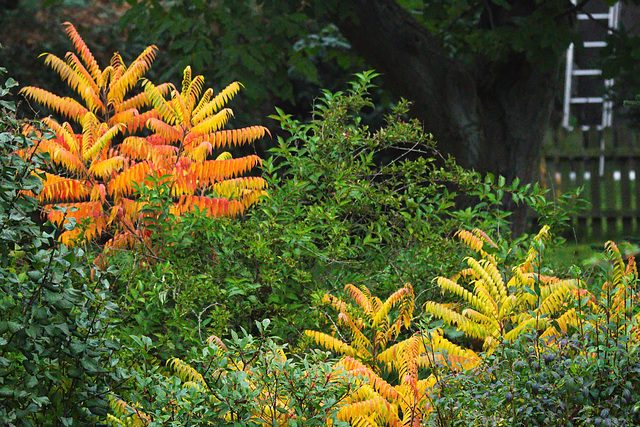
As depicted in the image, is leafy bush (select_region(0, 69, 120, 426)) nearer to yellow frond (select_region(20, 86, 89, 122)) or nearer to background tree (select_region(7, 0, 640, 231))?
yellow frond (select_region(20, 86, 89, 122))

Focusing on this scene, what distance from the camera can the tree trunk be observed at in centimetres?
795

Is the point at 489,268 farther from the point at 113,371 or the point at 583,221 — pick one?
the point at 583,221

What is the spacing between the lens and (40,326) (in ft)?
11.2

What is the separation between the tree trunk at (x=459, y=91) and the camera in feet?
26.1

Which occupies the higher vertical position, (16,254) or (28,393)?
(16,254)

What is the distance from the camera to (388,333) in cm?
466

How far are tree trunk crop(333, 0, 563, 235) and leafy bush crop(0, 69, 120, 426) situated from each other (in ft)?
15.9

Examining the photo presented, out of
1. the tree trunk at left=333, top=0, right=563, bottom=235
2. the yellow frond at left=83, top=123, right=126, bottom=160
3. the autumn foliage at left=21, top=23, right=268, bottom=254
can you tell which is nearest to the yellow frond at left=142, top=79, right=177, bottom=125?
the autumn foliage at left=21, top=23, right=268, bottom=254

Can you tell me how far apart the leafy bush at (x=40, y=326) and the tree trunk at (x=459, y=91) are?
4.86m

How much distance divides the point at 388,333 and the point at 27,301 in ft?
7.08

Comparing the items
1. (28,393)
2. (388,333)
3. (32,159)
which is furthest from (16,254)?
(388,333)

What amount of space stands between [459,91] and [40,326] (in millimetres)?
5797

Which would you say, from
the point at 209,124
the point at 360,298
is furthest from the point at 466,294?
the point at 209,124

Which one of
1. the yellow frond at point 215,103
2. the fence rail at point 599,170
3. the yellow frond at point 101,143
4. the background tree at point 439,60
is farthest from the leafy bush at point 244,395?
the fence rail at point 599,170
